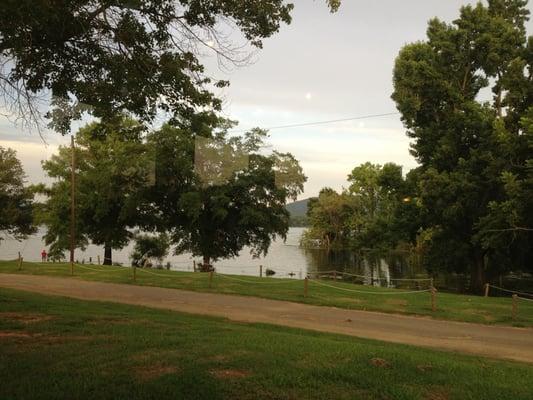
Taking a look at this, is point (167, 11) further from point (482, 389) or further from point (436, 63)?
point (436, 63)

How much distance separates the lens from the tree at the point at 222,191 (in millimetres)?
35656

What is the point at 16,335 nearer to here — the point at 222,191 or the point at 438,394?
the point at 438,394

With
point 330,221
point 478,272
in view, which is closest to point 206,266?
point 478,272

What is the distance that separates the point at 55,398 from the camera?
521 centimetres

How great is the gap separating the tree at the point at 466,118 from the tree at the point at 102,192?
728 inches

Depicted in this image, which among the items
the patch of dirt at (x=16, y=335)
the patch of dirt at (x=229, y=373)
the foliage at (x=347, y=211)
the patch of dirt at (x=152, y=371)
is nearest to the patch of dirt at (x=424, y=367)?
the patch of dirt at (x=229, y=373)

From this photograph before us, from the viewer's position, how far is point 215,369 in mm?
6359

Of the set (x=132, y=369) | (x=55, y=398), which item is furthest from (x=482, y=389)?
(x=55, y=398)

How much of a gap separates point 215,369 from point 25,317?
6.14 metres

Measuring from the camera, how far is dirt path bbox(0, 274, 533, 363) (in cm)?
1220

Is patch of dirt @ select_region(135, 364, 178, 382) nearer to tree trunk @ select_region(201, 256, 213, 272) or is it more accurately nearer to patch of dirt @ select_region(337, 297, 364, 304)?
patch of dirt @ select_region(337, 297, 364, 304)

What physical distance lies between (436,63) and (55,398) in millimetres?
31347

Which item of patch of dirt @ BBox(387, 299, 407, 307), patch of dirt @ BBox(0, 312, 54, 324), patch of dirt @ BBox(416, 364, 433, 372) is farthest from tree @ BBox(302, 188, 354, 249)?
patch of dirt @ BBox(416, 364, 433, 372)

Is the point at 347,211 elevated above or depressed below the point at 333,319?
above
